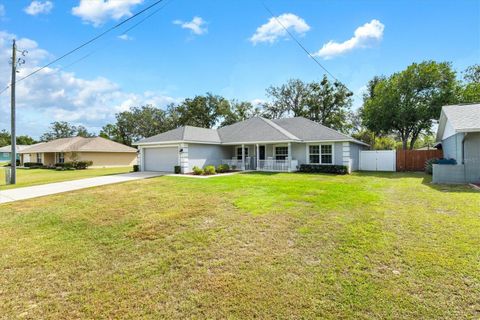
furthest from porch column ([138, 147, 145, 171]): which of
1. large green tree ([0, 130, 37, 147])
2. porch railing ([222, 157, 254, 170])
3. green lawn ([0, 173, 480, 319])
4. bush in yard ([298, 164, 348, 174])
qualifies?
large green tree ([0, 130, 37, 147])

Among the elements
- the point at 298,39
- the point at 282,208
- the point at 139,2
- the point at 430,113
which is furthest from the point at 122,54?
the point at 430,113

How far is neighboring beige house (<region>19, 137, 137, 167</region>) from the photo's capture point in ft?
100

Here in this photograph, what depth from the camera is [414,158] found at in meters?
18.4

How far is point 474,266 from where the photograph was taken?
370cm

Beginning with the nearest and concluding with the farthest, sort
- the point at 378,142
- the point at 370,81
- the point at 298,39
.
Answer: the point at 298,39 → the point at 370,81 → the point at 378,142

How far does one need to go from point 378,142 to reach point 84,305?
4087cm

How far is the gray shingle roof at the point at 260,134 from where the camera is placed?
18.1 meters

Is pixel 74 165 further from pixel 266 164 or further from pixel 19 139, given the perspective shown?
pixel 19 139

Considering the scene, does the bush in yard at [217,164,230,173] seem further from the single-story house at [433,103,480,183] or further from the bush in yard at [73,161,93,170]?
the bush in yard at [73,161,93,170]

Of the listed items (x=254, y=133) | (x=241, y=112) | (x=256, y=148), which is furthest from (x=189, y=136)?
(x=241, y=112)

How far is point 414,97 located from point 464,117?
11363 mm

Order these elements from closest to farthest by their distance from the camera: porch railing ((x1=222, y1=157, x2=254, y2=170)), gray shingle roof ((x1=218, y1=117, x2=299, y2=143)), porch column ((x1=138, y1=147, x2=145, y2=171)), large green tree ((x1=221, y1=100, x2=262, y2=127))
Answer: gray shingle roof ((x1=218, y1=117, x2=299, y2=143)) → porch railing ((x1=222, y1=157, x2=254, y2=170)) → porch column ((x1=138, y1=147, x2=145, y2=171)) → large green tree ((x1=221, y1=100, x2=262, y2=127))

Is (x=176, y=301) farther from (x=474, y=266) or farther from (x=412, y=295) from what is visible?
(x=474, y=266)

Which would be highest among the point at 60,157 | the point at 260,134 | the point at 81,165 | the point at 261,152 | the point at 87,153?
the point at 260,134
